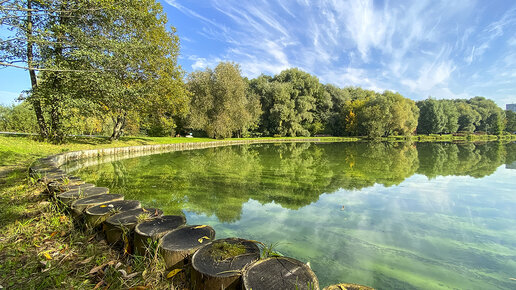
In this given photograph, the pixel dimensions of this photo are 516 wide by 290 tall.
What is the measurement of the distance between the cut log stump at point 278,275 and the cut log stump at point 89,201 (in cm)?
242

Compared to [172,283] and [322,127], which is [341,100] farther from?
[172,283]

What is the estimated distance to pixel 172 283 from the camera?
5.78 feet

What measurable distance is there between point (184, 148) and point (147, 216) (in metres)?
18.2

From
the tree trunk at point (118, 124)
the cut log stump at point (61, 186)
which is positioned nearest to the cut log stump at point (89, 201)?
the cut log stump at point (61, 186)

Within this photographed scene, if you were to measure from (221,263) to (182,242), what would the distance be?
1.60 feet

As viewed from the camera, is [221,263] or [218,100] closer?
[221,263]

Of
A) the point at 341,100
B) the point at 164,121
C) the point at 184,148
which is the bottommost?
the point at 184,148

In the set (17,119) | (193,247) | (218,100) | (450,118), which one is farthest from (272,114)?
(450,118)

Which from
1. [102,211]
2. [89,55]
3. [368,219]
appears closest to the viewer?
[102,211]

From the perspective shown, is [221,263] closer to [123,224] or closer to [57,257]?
[123,224]

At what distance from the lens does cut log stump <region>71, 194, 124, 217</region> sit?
288 centimetres

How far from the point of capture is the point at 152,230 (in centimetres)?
215

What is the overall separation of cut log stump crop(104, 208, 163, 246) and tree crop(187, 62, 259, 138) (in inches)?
1031

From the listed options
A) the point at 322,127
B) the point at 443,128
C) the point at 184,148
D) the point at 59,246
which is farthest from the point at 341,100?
the point at 59,246
